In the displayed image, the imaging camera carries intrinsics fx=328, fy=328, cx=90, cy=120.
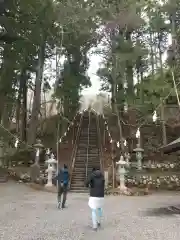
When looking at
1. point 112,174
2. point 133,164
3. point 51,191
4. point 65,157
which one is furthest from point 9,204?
point 65,157

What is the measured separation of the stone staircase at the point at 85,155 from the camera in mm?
16500

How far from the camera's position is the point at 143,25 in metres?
19.6

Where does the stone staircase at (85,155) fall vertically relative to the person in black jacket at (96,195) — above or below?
above

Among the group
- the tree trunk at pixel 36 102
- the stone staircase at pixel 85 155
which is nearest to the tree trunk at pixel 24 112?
the tree trunk at pixel 36 102

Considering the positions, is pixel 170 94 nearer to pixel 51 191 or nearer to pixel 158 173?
pixel 158 173

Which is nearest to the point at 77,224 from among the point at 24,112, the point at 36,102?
the point at 36,102

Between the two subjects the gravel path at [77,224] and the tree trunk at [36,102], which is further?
the tree trunk at [36,102]

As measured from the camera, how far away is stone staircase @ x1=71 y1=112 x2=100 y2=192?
16.5 metres

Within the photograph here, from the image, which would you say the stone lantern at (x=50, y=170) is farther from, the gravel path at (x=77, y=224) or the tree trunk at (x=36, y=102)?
the gravel path at (x=77, y=224)

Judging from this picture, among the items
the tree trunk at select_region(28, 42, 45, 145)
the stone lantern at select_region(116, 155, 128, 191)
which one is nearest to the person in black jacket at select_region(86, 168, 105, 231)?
the stone lantern at select_region(116, 155, 128, 191)

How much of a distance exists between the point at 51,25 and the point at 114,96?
5777mm

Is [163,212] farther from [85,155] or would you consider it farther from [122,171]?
[85,155]

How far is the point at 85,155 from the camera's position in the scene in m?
20.0

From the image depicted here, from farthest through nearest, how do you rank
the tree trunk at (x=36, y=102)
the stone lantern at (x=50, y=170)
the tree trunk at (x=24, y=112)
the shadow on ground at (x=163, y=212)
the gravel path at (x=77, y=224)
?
the tree trunk at (x=24, y=112) → the tree trunk at (x=36, y=102) → the stone lantern at (x=50, y=170) → the shadow on ground at (x=163, y=212) → the gravel path at (x=77, y=224)
